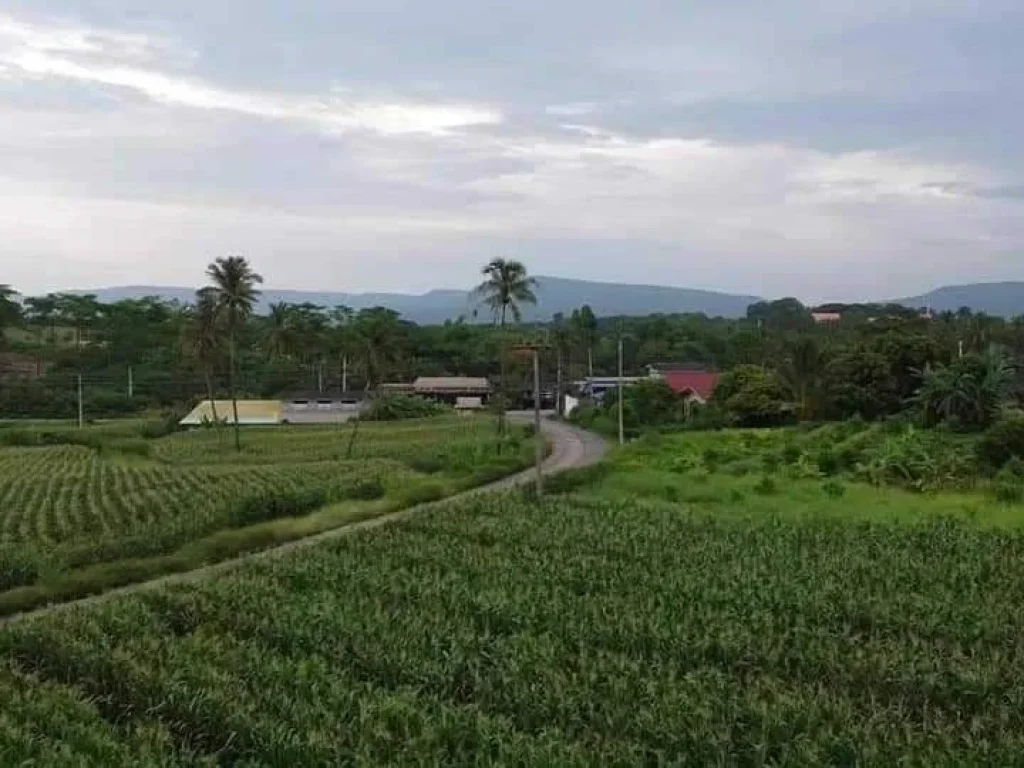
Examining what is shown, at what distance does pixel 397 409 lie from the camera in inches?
3081

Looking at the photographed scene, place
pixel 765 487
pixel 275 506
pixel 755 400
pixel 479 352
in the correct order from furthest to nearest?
pixel 479 352 < pixel 755 400 < pixel 275 506 < pixel 765 487

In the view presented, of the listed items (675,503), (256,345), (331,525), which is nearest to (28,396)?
(256,345)

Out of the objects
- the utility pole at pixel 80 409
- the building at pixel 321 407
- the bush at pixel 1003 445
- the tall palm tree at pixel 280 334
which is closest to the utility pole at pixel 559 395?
the building at pixel 321 407

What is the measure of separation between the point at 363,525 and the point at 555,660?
17.0m

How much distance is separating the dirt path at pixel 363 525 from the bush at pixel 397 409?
16.4m

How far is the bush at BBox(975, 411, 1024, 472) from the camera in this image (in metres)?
38.2

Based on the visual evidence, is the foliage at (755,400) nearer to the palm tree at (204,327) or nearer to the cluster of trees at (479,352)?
the cluster of trees at (479,352)

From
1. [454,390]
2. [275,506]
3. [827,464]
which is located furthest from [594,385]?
[275,506]

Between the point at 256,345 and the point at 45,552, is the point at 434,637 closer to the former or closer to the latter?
the point at 45,552

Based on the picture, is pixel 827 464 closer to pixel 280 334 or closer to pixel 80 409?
pixel 280 334

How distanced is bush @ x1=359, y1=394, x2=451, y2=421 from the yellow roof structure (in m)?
7.30

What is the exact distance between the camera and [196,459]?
2285 inches

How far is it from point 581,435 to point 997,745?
52.8 m

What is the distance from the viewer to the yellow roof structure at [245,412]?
255ft
